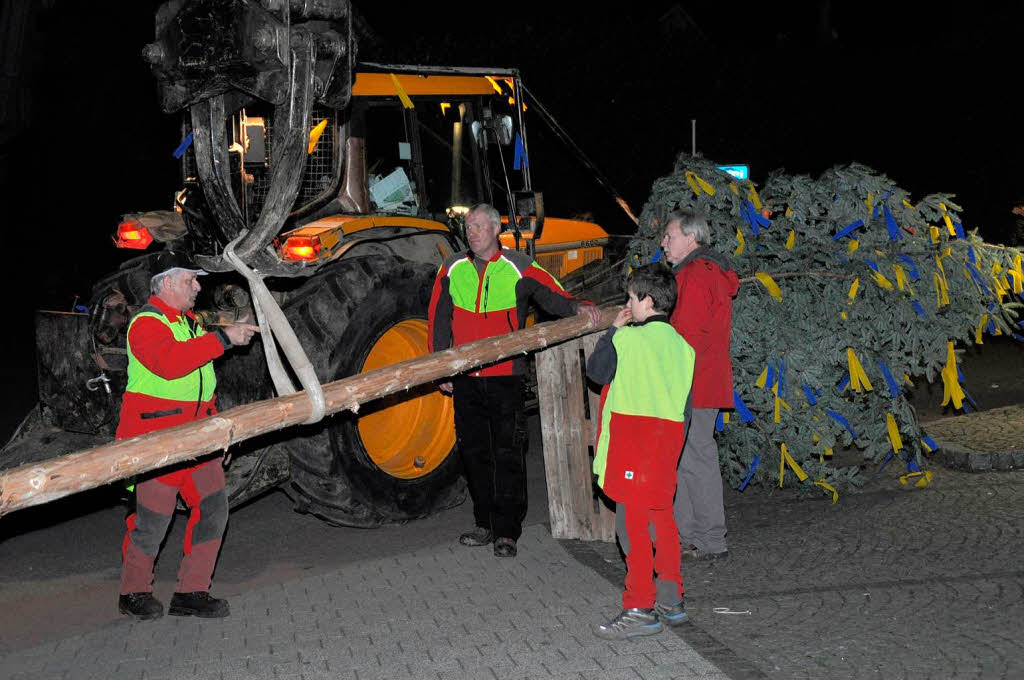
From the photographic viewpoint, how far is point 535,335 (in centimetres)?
615

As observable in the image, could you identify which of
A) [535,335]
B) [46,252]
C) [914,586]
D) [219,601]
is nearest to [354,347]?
[535,335]

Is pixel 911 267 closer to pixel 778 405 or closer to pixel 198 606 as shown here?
pixel 778 405

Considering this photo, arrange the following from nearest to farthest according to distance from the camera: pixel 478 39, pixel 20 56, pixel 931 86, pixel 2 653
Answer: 1. pixel 2 653
2. pixel 20 56
3. pixel 478 39
4. pixel 931 86

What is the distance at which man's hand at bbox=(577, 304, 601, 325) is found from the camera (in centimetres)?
642

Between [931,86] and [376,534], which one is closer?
[376,534]

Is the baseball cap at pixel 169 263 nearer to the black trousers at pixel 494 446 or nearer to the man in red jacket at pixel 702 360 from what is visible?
the black trousers at pixel 494 446

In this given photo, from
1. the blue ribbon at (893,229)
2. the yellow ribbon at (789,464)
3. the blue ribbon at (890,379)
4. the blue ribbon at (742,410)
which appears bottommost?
the yellow ribbon at (789,464)

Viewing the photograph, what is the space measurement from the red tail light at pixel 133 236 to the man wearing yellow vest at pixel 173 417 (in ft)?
5.78

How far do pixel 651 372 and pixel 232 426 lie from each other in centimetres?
189

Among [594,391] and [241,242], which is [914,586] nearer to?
[594,391]

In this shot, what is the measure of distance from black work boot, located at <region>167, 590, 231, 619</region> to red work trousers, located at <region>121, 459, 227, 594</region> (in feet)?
0.12

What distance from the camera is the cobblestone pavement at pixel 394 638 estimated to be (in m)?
4.95

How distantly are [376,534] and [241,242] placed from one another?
2.49 m

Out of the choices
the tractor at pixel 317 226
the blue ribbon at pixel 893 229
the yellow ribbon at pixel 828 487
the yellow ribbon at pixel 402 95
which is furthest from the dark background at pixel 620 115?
the yellow ribbon at pixel 828 487
